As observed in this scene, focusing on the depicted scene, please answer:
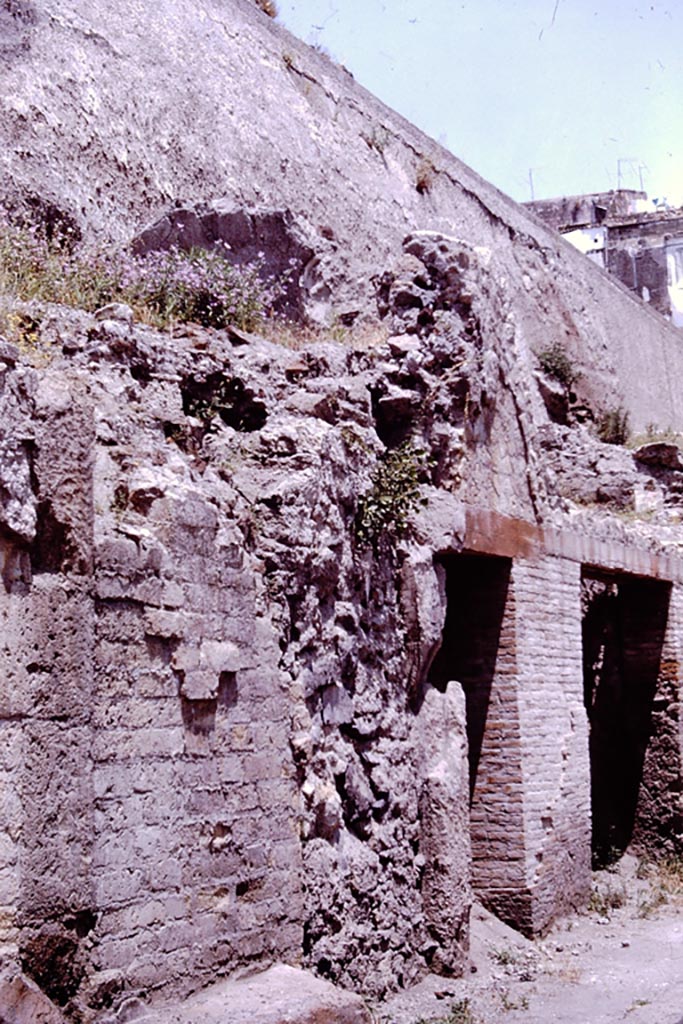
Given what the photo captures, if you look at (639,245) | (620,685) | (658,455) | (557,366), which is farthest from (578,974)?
(639,245)

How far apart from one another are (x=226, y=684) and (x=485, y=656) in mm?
3672

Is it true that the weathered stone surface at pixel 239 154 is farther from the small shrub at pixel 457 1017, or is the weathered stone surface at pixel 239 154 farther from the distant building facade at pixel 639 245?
the distant building facade at pixel 639 245

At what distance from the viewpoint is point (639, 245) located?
85.5 ft

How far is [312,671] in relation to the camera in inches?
255

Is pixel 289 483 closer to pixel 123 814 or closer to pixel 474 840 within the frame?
pixel 123 814

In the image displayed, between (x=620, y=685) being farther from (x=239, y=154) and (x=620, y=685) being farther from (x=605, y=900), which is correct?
(x=239, y=154)

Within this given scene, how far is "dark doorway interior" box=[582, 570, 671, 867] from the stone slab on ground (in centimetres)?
675

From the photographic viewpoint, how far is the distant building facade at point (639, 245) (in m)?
25.8

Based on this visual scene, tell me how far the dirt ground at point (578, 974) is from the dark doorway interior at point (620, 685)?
4.15 ft

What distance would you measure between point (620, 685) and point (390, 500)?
556 centimetres

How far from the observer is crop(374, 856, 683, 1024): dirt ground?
270 inches

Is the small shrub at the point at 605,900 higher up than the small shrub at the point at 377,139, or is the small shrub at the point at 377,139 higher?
the small shrub at the point at 377,139

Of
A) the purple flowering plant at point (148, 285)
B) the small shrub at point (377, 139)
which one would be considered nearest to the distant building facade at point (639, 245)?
the small shrub at point (377, 139)

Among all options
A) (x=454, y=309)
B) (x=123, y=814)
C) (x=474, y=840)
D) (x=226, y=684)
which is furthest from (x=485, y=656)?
(x=123, y=814)
